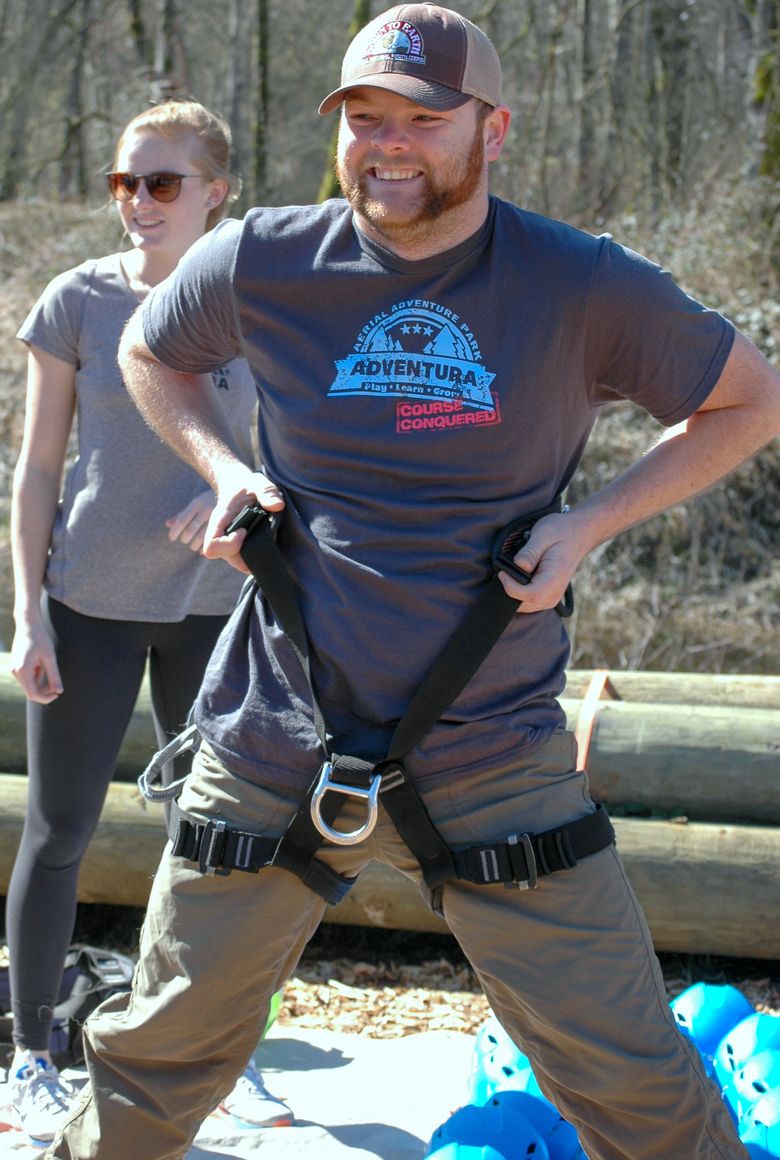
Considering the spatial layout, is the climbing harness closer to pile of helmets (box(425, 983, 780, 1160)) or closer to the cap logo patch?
pile of helmets (box(425, 983, 780, 1160))

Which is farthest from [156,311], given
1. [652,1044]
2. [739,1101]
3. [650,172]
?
[650,172]

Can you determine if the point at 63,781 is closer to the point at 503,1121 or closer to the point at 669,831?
the point at 503,1121

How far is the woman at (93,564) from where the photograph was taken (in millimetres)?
3350

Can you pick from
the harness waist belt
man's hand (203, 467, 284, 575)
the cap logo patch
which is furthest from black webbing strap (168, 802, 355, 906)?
the cap logo patch

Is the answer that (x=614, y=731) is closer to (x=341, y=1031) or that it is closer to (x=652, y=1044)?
(x=341, y=1031)

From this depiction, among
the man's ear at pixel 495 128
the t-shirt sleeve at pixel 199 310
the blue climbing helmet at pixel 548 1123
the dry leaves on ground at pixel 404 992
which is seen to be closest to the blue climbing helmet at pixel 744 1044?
the blue climbing helmet at pixel 548 1123

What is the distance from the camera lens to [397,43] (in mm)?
2338

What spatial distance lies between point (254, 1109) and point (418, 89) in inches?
101

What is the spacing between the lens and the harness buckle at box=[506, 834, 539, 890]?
229cm

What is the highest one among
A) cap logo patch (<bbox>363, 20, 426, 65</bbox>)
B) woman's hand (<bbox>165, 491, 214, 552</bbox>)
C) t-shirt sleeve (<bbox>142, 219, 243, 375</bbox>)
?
cap logo patch (<bbox>363, 20, 426, 65</bbox>)

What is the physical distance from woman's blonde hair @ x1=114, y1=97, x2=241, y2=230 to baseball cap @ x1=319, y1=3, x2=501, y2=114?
115 cm

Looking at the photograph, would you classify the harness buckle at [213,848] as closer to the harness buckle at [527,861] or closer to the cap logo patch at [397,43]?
the harness buckle at [527,861]

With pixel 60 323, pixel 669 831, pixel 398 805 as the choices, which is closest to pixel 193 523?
pixel 60 323

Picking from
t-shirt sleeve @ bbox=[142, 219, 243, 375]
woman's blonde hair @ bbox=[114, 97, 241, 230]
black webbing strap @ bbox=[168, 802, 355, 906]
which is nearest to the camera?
black webbing strap @ bbox=[168, 802, 355, 906]
